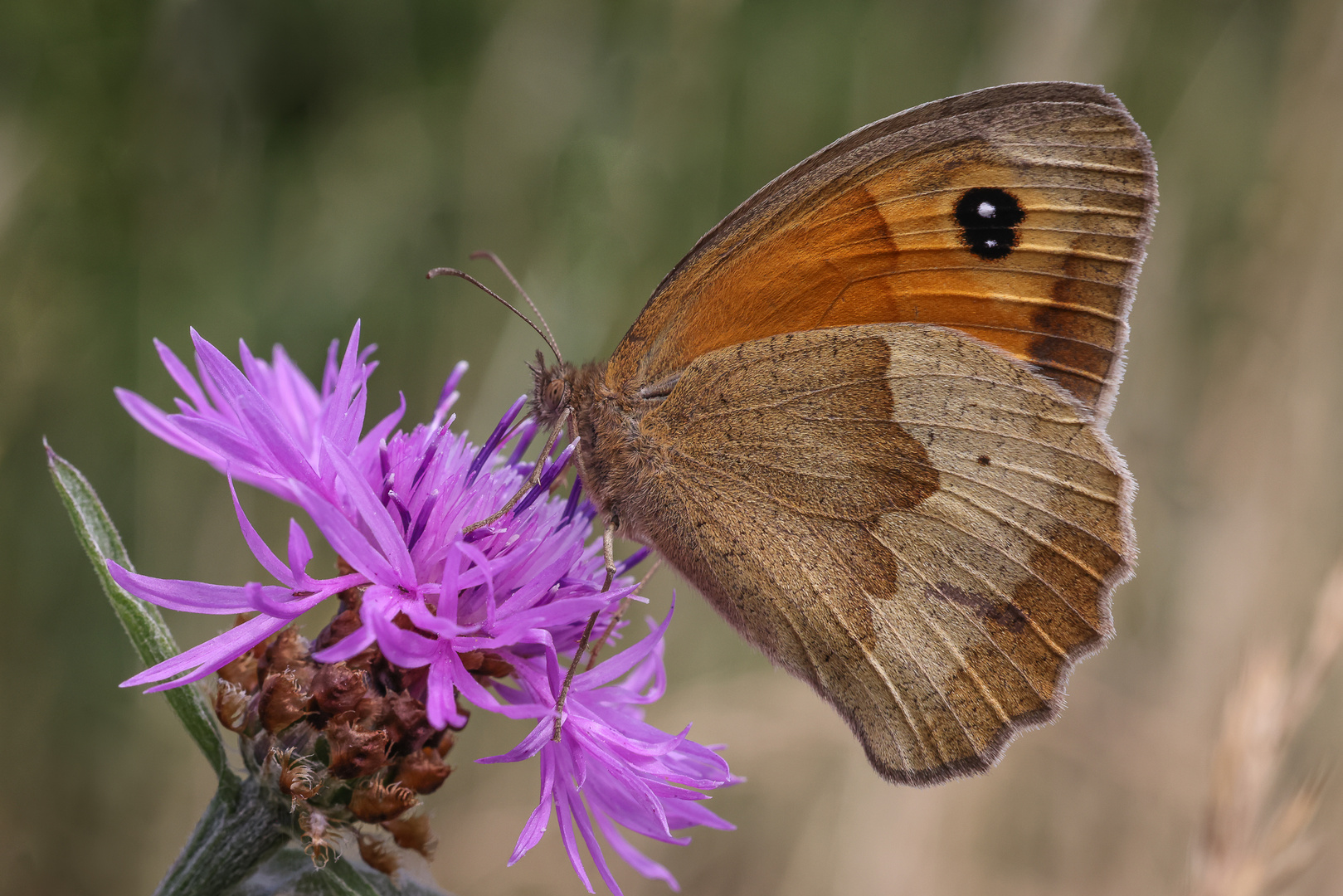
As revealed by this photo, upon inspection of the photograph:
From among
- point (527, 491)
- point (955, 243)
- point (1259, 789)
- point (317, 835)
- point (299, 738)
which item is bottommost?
point (1259, 789)

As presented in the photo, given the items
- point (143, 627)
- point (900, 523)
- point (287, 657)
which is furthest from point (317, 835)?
point (900, 523)

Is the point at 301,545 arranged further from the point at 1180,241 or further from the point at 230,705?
the point at 1180,241

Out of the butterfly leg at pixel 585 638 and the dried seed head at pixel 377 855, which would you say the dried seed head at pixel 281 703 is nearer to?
the dried seed head at pixel 377 855

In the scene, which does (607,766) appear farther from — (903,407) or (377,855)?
(903,407)

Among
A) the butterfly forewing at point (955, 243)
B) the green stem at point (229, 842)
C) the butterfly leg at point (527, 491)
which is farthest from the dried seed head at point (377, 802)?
the butterfly forewing at point (955, 243)

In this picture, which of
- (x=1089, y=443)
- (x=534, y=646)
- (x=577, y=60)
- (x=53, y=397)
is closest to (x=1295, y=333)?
(x=1089, y=443)
